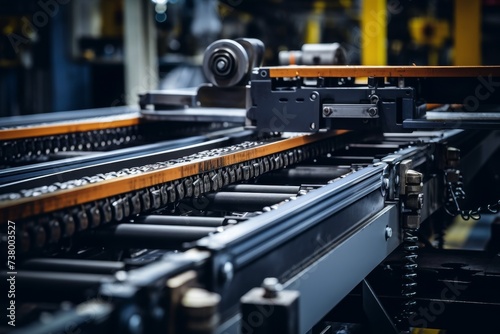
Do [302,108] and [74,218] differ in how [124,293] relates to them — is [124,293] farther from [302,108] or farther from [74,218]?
[302,108]

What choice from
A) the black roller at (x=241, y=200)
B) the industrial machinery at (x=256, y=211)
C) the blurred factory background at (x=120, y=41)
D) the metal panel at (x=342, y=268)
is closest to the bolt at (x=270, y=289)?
the industrial machinery at (x=256, y=211)

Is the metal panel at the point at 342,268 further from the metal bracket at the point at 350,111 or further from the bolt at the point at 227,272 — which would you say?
the metal bracket at the point at 350,111

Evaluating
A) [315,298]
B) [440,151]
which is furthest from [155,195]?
[440,151]

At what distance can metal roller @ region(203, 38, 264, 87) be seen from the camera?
3713mm

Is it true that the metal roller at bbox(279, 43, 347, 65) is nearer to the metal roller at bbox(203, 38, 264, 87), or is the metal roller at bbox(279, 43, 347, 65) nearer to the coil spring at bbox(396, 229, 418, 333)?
the metal roller at bbox(203, 38, 264, 87)

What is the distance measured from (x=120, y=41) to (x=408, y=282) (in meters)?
9.26

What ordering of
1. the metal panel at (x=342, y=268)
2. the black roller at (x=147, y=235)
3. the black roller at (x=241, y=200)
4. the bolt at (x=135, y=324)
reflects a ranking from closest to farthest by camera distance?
the bolt at (x=135, y=324)
the metal panel at (x=342, y=268)
the black roller at (x=147, y=235)
the black roller at (x=241, y=200)

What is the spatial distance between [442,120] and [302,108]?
57 cm

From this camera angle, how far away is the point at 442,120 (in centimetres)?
297

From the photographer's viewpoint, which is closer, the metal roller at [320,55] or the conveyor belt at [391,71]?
the conveyor belt at [391,71]

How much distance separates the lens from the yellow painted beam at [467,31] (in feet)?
34.0

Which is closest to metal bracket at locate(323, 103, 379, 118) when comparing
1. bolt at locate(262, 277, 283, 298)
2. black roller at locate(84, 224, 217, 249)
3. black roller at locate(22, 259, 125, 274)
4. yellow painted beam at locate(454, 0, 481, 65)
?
black roller at locate(84, 224, 217, 249)

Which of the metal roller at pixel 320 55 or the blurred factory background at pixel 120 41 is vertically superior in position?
the blurred factory background at pixel 120 41

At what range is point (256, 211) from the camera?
8.38ft
